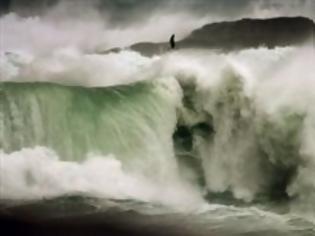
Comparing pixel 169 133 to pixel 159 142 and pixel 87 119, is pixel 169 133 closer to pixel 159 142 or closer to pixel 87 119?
pixel 159 142

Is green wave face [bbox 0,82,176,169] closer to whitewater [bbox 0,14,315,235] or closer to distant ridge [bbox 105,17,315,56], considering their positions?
whitewater [bbox 0,14,315,235]

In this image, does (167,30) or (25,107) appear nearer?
(25,107)

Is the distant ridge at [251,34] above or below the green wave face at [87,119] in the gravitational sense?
above

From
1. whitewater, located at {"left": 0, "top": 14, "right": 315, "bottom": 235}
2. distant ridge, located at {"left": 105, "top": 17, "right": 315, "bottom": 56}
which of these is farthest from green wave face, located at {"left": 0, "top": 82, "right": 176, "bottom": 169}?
distant ridge, located at {"left": 105, "top": 17, "right": 315, "bottom": 56}

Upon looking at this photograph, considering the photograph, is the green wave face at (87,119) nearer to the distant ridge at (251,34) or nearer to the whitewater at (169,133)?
the whitewater at (169,133)

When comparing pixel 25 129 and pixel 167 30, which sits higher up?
pixel 167 30

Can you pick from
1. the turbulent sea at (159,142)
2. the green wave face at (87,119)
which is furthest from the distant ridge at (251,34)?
the green wave face at (87,119)

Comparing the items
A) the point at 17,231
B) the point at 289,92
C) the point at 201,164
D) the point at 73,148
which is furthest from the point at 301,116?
the point at 17,231

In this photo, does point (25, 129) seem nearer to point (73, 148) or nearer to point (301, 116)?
point (73, 148)
